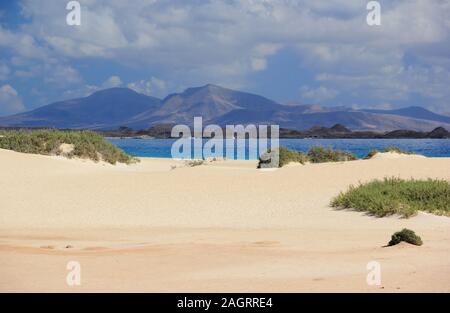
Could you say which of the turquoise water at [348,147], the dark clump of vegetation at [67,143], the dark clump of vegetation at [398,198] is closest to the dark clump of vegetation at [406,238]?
the dark clump of vegetation at [398,198]

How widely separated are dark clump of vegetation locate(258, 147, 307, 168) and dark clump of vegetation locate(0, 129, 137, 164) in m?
7.88

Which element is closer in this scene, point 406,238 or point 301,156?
point 406,238

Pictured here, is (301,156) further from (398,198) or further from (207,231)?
(207,231)

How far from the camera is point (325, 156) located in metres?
30.1

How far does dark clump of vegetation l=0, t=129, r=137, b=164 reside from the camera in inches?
1186

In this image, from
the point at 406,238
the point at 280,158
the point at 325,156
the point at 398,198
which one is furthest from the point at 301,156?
the point at 406,238

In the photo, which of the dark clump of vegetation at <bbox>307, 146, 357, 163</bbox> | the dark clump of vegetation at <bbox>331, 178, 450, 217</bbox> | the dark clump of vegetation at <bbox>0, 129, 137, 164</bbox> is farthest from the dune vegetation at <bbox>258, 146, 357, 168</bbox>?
the dark clump of vegetation at <bbox>331, 178, 450, 217</bbox>

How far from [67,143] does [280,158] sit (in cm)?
1067

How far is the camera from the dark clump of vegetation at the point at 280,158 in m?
26.5

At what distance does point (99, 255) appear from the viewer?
33.6 feet
